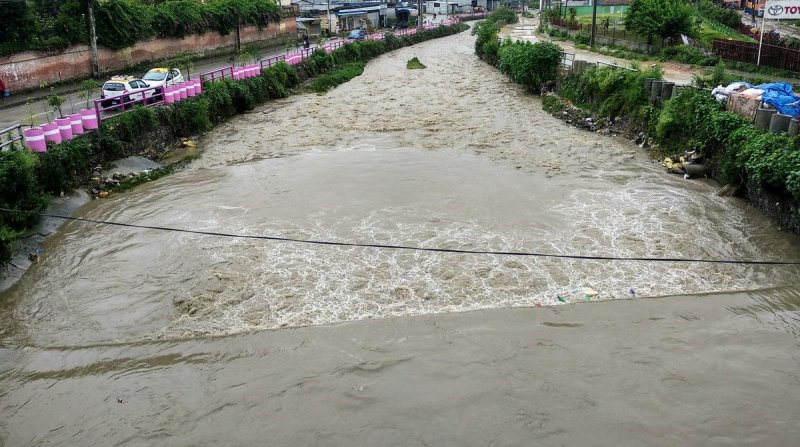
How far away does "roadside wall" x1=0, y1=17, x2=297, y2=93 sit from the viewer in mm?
26953

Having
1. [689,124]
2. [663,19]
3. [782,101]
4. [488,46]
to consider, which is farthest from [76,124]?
[488,46]

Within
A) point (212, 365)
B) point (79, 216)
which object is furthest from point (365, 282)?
point (79, 216)

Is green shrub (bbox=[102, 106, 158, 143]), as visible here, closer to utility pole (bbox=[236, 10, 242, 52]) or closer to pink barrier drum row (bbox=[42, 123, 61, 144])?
pink barrier drum row (bbox=[42, 123, 61, 144])

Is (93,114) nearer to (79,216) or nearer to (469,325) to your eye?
(79,216)

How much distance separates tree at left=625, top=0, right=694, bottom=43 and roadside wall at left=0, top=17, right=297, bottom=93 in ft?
105

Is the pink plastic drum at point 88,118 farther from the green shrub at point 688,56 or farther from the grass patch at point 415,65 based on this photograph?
the green shrub at point 688,56

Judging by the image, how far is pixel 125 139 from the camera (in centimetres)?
1950

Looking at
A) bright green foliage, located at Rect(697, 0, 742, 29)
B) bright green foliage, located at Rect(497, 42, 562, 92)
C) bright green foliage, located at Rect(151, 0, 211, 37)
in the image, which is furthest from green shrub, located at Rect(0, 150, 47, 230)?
bright green foliage, located at Rect(697, 0, 742, 29)

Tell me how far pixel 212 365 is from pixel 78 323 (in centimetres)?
327

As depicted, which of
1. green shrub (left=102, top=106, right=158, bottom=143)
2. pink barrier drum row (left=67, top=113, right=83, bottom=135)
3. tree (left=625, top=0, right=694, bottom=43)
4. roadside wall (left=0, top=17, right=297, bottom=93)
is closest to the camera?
pink barrier drum row (left=67, top=113, right=83, bottom=135)

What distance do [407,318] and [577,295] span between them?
3.31 m

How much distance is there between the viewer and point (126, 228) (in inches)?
567

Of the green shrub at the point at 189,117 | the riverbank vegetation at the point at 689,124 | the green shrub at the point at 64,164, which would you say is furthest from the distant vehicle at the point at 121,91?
the riverbank vegetation at the point at 689,124

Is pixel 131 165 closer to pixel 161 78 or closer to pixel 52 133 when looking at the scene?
pixel 52 133
